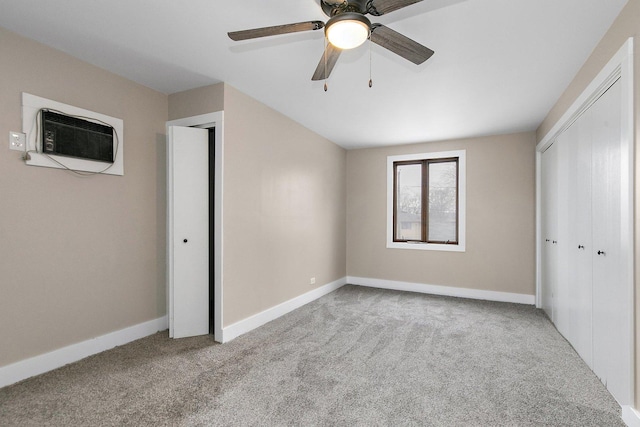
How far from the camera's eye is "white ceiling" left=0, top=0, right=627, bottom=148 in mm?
1994

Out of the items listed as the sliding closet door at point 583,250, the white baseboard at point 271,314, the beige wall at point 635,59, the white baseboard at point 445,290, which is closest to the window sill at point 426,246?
the white baseboard at point 445,290

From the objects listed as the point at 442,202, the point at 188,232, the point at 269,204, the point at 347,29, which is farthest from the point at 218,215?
the point at 442,202

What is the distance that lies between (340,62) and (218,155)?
4.72 feet

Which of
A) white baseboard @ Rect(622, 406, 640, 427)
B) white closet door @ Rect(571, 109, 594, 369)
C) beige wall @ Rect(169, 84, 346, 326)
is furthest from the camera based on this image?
beige wall @ Rect(169, 84, 346, 326)

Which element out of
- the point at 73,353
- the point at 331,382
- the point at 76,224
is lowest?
the point at 331,382

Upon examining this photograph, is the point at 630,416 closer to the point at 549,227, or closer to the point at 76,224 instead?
the point at 549,227

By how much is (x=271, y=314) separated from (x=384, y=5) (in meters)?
3.28

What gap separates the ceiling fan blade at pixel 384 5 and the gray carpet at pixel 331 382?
2.29 metres

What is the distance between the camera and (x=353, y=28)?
4.99 feet

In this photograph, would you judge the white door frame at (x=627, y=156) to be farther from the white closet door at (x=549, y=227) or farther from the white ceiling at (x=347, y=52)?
the white closet door at (x=549, y=227)

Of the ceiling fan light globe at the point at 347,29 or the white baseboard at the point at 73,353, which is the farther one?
the white baseboard at the point at 73,353

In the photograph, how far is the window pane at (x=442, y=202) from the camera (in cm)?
512

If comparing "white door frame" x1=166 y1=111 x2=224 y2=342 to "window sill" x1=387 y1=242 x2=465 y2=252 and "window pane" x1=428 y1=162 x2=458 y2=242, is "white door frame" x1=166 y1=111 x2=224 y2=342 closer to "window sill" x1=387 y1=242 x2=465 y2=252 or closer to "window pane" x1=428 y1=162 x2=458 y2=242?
"window sill" x1=387 y1=242 x2=465 y2=252

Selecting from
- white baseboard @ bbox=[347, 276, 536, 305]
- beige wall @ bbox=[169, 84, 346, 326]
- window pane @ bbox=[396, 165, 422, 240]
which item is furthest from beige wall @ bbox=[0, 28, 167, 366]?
window pane @ bbox=[396, 165, 422, 240]
